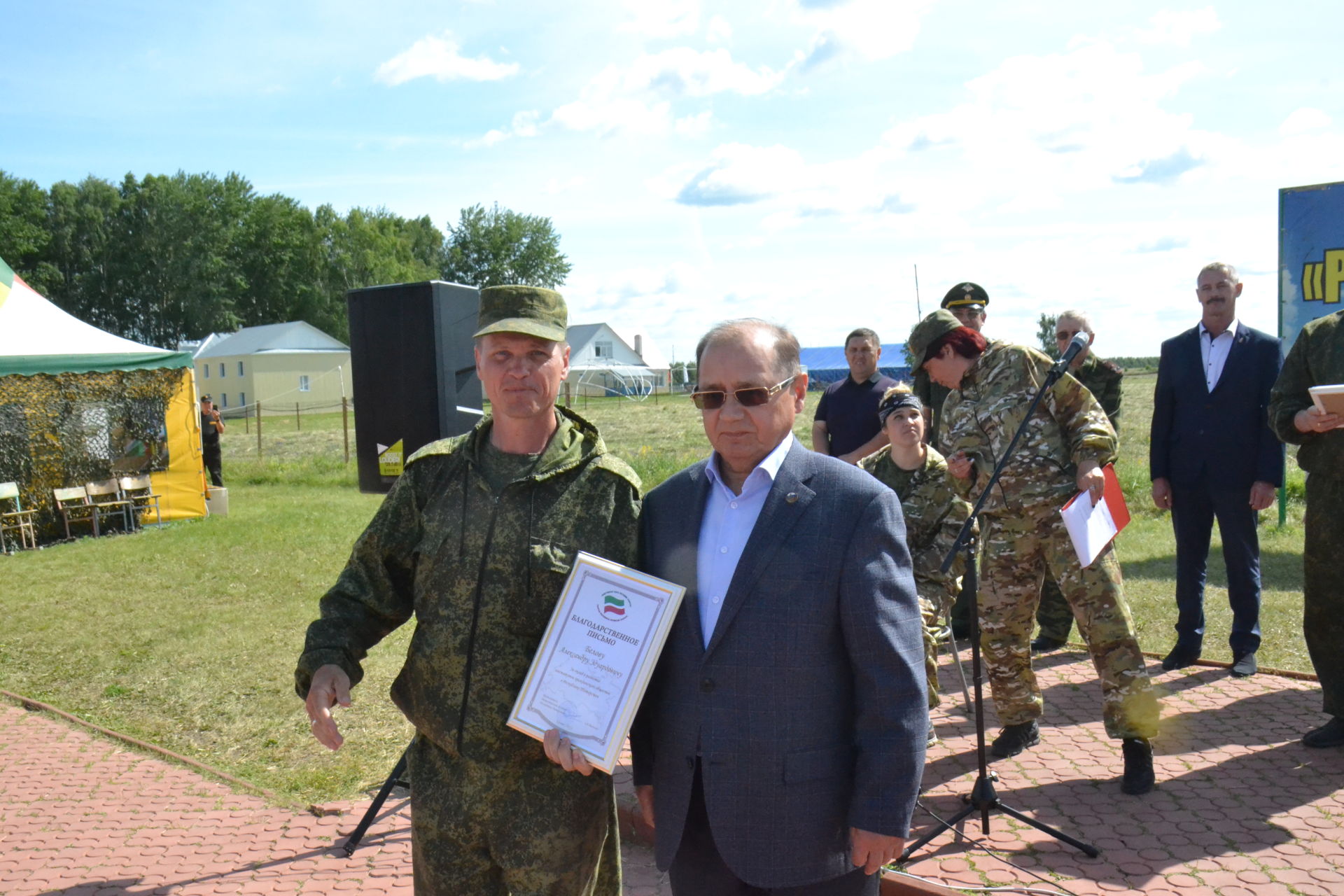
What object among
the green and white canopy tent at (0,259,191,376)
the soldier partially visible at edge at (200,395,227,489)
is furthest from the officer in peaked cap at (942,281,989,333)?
the soldier partially visible at edge at (200,395,227,489)

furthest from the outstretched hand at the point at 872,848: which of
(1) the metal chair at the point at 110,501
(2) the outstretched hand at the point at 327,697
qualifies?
(1) the metal chair at the point at 110,501

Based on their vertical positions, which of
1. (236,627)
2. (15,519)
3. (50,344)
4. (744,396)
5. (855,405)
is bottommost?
(236,627)

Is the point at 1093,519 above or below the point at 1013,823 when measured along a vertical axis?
above

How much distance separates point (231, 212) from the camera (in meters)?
79.2

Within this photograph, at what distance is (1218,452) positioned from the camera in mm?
6336

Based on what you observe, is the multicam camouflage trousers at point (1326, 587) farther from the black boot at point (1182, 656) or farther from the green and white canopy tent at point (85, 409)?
the green and white canopy tent at point (85, 409)

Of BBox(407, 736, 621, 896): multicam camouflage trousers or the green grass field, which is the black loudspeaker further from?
BBox(407, 736, 621, 896): multicam camouflage trousers

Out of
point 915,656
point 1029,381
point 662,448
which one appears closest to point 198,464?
point 662,448

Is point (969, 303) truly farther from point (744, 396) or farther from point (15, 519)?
point (15, 519)

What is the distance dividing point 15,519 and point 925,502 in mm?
14362

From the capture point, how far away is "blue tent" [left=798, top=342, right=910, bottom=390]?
163 ft

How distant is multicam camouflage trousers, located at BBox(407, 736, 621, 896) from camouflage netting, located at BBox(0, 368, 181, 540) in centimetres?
1490

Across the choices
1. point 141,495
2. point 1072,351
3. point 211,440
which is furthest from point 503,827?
point 211,440

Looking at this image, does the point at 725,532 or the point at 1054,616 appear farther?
the point at 1054,616
